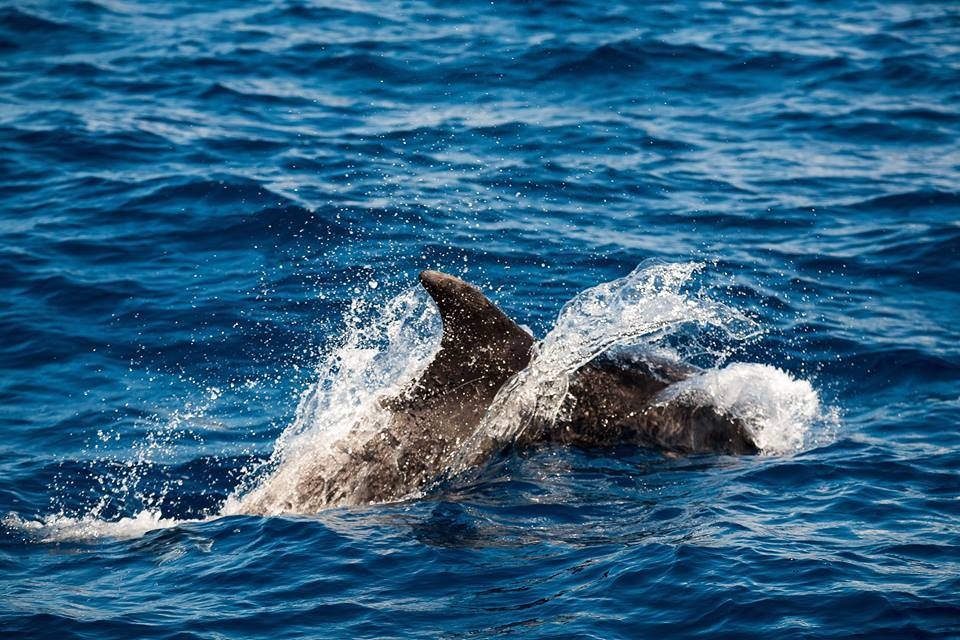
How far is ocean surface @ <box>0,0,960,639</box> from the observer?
9141 millimetres

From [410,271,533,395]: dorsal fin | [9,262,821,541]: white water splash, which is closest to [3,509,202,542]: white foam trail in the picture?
[9,262,821,541]: white water splash

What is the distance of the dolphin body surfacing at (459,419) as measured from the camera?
10859 millimetres

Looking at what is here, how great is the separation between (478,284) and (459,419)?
194 inches

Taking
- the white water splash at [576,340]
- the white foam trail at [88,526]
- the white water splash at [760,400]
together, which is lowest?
the white foam trail at [88,526]

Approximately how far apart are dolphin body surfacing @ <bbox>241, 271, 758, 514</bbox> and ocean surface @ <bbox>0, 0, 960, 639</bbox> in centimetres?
24

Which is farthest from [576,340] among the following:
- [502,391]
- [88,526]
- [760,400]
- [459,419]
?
[88,526]

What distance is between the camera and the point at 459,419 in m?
11.0

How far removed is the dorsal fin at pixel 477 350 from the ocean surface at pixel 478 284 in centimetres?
49

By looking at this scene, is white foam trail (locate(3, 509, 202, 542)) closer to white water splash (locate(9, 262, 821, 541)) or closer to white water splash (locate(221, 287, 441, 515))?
white water splash (locate(9, 262, 821, 541))

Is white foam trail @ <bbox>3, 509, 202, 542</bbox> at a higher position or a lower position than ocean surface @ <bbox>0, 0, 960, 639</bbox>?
lower

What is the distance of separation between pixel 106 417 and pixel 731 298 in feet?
23.8

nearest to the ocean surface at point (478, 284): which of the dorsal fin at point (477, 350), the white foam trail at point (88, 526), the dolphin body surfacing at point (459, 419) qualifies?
the white foam trail at point (88, 526)

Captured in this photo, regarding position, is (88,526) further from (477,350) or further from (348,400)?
(477,350)

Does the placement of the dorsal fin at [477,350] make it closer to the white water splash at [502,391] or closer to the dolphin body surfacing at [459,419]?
the dolphin body surfacing at [459,419]
